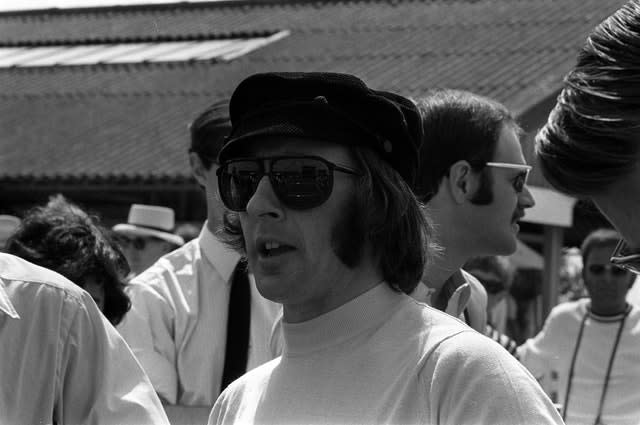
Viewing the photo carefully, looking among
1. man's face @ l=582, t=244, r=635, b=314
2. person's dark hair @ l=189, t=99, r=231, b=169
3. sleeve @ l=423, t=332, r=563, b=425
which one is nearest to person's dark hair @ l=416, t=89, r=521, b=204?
person's dark hair @ l=189, t=99, r=231, b=169

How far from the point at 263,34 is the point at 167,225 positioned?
10461mm

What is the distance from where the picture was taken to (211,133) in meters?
4.05

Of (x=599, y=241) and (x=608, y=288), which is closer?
(x=608, y=288)

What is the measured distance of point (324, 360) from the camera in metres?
2.12

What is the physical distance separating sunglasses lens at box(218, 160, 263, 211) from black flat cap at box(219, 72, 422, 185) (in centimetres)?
5

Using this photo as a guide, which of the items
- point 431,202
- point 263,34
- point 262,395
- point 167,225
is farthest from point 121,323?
point 263,34

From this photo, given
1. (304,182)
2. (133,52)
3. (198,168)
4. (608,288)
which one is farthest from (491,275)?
(133,52)

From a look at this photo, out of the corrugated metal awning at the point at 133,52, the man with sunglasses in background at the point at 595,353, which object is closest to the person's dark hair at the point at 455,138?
the man with sunglasses in background at the point at 595,353

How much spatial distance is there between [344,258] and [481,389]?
1.48 ft

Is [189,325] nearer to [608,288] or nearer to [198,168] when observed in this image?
[198,168]

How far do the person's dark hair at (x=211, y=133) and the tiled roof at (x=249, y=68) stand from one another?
9.06m

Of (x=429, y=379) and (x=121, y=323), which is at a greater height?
(x=429, y=379)

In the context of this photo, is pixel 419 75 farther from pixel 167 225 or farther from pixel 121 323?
pixel 121 323

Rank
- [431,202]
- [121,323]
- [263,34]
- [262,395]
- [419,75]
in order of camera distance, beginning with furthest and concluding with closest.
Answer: [263,34] < [419,75] < [121,323] < [431,202] < [262,395]
